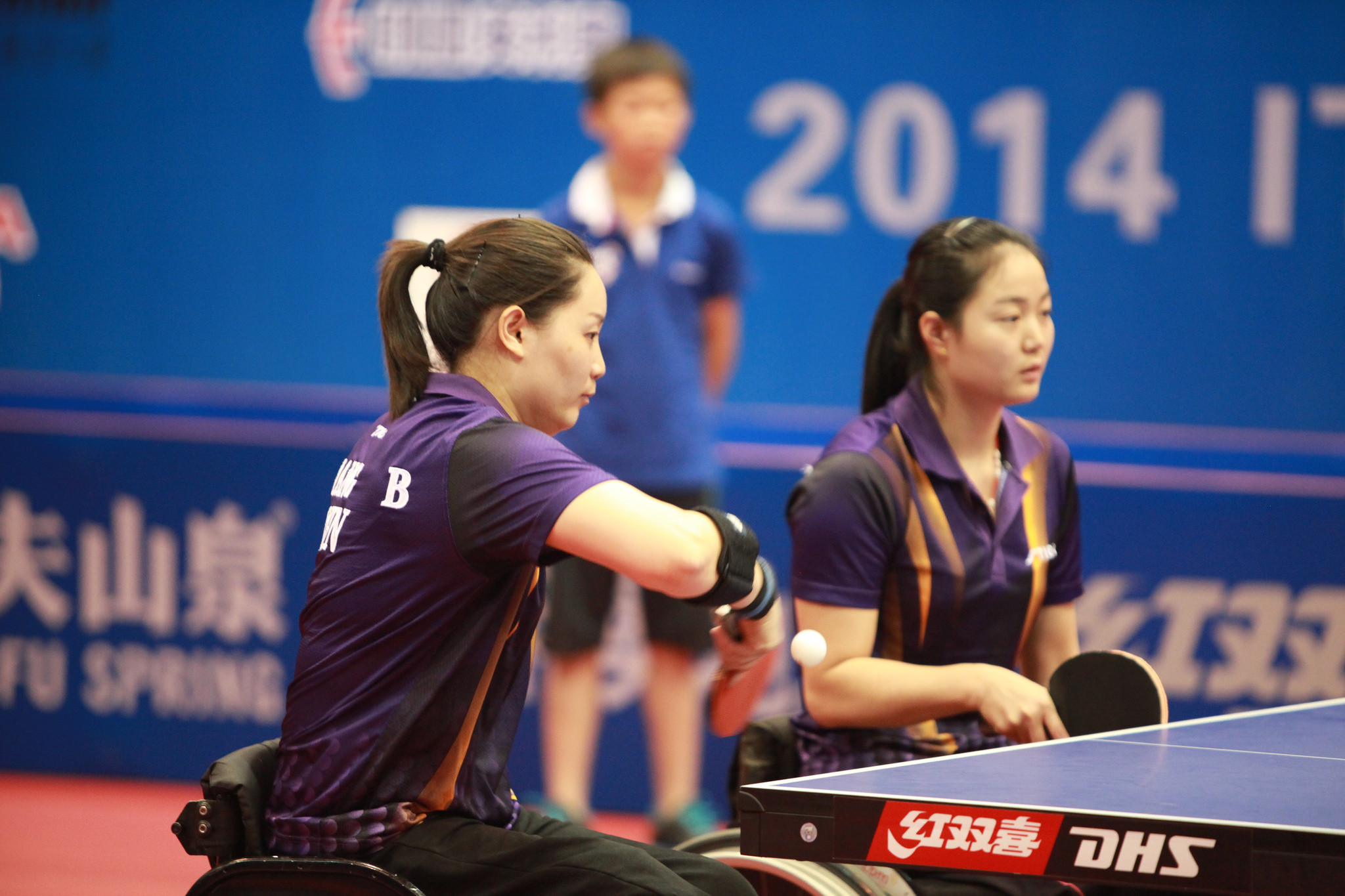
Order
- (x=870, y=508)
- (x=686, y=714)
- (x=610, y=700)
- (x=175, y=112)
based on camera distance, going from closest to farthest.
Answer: (x=870, y=508), (x=686, y=714), (x=610, y=700), (x=175, y=112)

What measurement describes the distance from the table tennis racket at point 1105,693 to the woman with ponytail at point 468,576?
0.71 meters

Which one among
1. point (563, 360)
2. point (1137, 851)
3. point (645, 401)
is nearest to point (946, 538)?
point (563, 360)

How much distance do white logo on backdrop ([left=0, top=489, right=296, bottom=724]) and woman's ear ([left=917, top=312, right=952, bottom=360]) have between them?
2.97 meters

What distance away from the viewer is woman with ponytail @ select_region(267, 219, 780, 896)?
204 centimetres

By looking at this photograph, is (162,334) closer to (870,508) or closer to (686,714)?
(686,714)

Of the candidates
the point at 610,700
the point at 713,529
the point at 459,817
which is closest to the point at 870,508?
the point at 713,529

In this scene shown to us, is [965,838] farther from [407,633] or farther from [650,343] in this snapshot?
[650,343]

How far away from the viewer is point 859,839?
2.00 meters

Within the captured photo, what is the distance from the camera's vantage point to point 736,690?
233cm

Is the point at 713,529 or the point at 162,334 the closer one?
the point at 713,529

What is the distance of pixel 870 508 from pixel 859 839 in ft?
2.50

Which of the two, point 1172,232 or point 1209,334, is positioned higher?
point 1172,232

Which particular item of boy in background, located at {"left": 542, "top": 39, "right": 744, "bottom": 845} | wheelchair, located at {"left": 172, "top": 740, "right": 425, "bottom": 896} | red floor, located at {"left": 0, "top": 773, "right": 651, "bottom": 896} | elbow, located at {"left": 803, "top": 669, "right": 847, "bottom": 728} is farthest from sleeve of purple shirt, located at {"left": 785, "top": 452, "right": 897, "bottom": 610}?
red floor, located at {"left": 0, "top": 773, "right": 651, "bottom": 896}

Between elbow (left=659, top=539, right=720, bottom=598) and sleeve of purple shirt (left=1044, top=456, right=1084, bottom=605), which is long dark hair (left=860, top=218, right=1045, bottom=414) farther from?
elbow (left=659, top=539, right=720, bottom=598)
